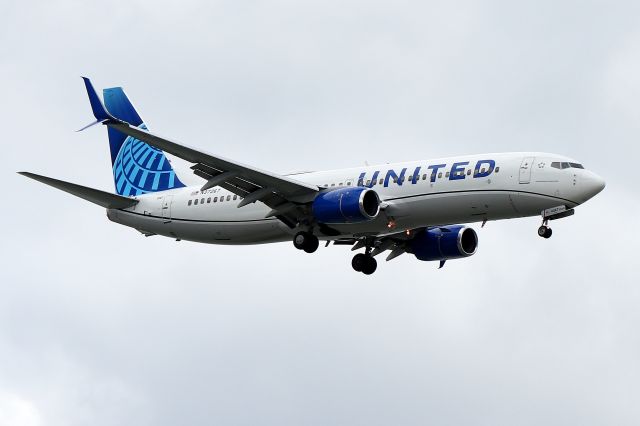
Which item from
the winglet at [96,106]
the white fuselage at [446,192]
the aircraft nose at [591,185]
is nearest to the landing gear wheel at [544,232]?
the white fuselage at [446,192]

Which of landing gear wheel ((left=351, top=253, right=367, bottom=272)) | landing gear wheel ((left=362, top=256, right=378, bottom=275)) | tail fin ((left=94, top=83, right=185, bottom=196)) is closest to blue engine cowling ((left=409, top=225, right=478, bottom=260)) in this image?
landing gear wheel ((left=362, top=256, right=378, bottom=275))

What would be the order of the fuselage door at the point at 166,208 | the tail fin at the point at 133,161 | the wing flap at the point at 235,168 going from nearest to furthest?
the wing flap at the point at 235,168 → the fuselage door at the point at 166,208 → the tail fin at the point at 133,161

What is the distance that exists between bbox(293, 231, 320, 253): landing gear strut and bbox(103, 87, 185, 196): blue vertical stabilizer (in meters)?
8.95

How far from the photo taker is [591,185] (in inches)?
1992

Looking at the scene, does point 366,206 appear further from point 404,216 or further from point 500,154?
point 500,154

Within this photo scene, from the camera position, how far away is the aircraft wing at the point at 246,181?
167 feet

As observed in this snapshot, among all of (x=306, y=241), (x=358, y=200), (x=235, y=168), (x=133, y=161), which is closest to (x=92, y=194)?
(x=133, y=161)

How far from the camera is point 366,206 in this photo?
51.8m

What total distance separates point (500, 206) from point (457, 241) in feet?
23.7

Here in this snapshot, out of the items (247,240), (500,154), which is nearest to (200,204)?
(247,240)

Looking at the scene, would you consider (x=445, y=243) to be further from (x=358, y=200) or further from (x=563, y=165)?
(x=563, y=165)

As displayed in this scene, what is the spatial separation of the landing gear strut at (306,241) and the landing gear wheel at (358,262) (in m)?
5.18

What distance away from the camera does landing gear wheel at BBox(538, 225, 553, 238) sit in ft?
166

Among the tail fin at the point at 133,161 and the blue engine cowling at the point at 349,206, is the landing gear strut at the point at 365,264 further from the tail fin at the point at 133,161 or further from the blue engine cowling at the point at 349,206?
the tail fin at the point at 133,161
